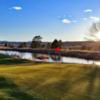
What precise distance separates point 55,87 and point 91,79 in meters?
3.09

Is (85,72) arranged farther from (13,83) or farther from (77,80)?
(13,83)

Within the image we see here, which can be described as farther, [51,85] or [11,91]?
[51,85]

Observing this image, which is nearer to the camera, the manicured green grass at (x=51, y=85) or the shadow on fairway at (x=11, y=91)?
the shadow on fairway at (x=11, y=91)

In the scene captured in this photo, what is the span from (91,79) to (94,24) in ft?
148

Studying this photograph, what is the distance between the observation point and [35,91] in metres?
13.4

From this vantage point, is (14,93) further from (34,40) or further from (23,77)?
(34,40)

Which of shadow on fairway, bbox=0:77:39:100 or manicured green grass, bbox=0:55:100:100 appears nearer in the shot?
shadow on fairway, bbox=0:77:39:100

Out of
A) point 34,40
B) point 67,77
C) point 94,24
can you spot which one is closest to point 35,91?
point 67,77

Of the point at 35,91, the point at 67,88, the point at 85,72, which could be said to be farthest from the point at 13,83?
the point at 85,72

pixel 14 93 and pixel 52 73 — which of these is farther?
pixel 52 73

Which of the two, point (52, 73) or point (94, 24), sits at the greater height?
point (94, 24)

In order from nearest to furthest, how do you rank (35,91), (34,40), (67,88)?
(35,91)
(67,88)
(34,40)

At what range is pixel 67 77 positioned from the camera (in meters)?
17.0

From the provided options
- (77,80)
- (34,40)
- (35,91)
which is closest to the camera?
(35,91)
